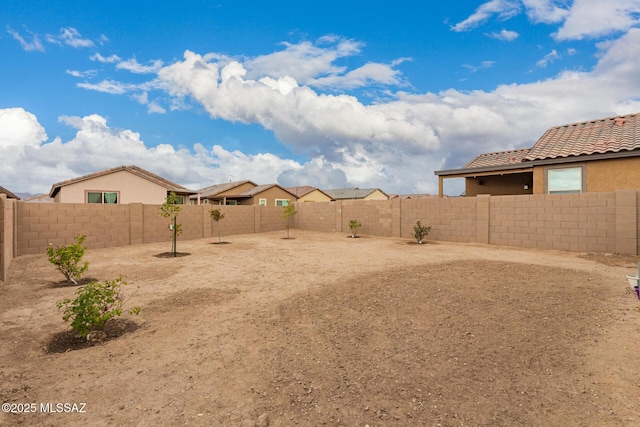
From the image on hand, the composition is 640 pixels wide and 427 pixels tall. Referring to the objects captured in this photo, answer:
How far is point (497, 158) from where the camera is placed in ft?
65.4

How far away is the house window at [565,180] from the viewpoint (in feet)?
44.9

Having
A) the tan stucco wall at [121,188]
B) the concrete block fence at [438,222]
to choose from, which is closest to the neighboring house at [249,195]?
the tan stucco wall at [121,188]

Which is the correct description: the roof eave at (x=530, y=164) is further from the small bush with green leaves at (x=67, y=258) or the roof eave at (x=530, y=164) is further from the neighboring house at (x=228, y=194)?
the neighboring house at (x=228, y=194)

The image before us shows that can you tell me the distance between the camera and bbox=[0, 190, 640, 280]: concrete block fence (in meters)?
11.0

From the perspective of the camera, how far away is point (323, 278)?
7.81m

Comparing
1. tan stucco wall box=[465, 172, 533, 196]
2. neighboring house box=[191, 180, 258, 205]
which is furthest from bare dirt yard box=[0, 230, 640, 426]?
neighboring house box=[191, 180, 258, 205]

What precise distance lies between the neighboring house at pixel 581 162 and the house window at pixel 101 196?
890 inches

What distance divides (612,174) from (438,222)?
6.81 metres

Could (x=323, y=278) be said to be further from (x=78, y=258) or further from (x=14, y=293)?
(x=14, y=293)

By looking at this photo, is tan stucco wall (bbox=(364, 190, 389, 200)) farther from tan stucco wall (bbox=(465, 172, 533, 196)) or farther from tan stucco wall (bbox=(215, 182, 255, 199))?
tan stucco wall (bbox=(465, 172, 533, 196))

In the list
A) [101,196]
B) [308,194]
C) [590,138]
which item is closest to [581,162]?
[590,138]

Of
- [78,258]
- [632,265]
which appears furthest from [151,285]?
[632,265]

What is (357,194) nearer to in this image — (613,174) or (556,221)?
(613,174)

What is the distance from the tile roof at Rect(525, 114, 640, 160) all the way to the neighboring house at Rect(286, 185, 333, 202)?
106 ft
